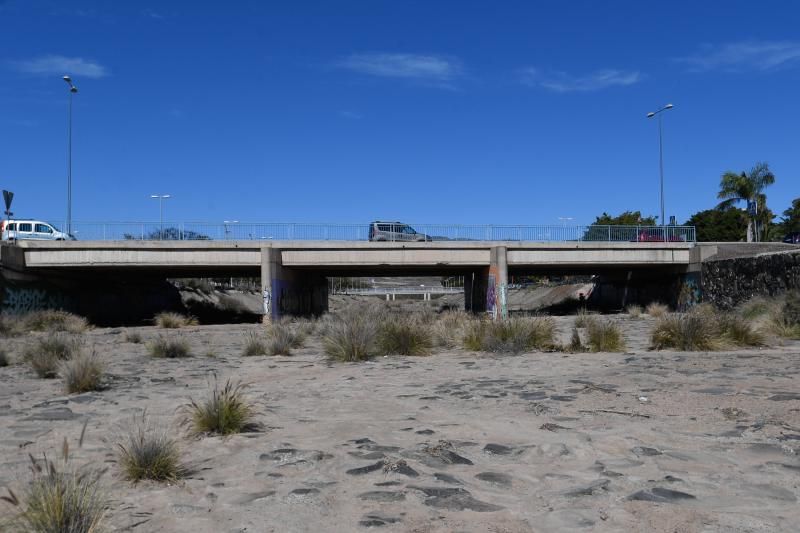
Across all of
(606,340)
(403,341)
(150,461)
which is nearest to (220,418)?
(150,461)

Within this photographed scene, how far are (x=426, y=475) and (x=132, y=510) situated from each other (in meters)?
2.32

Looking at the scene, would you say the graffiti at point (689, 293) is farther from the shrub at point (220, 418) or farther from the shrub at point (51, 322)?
the shrub at point (220, 418)

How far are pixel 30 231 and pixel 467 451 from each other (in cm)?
4311

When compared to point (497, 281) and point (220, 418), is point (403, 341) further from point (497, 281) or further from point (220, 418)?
point (497, 281)

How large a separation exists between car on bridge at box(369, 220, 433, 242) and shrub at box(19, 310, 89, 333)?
18248 millimetres

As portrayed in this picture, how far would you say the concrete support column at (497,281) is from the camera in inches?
1722

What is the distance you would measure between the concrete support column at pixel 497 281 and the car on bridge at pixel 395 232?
14.4ft

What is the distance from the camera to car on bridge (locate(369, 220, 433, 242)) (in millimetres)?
44969

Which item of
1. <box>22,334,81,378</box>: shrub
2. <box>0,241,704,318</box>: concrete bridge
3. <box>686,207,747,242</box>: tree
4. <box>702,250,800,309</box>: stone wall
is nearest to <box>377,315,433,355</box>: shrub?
<box>22,334,81,378</box>: shrub

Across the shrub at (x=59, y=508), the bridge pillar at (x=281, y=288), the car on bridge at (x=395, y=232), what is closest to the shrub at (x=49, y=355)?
the shrub at (x=59, y=508)

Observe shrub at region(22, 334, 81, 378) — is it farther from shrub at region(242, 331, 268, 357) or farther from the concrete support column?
the concrete support column

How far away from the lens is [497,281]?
43969 millimetres

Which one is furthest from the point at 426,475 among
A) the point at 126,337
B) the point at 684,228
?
the point at 684,228

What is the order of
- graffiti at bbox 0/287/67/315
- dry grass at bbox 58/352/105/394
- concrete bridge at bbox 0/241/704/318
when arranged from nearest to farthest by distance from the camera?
dry grass at bbox 58/352/105/394 < graffiti at bbox 0/287/67/315 < concrete bridge at bbox 0/241/704/318
